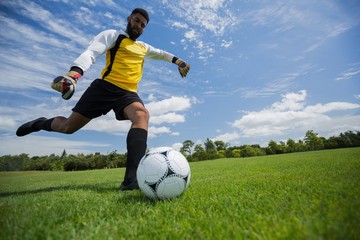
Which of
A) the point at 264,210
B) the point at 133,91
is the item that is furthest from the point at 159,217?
the point at 133,91

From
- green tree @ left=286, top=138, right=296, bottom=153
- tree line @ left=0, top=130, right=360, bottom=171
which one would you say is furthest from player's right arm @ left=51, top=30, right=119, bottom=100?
green tree @ left=286, top=138, right=296, bottom=153

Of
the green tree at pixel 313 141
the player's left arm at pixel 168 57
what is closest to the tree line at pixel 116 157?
the green tree at pixel 313 141

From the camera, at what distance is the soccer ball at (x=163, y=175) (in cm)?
269

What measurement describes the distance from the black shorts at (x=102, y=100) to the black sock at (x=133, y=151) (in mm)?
651

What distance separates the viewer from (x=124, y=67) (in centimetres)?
422

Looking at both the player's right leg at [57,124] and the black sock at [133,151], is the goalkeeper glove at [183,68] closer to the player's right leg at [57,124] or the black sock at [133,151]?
the black sock at [133,151]

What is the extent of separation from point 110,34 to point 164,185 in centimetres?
294

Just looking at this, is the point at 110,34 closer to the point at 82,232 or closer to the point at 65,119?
the point at 65,119

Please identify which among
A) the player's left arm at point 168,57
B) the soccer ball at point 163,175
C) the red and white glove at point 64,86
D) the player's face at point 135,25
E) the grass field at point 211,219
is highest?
the player's face at point 135,25

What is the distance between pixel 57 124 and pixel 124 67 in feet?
5.68

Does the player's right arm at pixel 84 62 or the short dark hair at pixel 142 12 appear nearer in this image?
the player's right arm at pixel 84 62

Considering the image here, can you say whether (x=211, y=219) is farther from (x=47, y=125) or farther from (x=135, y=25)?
(x=47, y=125)

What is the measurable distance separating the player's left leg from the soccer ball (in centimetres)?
78

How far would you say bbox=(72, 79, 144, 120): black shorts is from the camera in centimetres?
404
